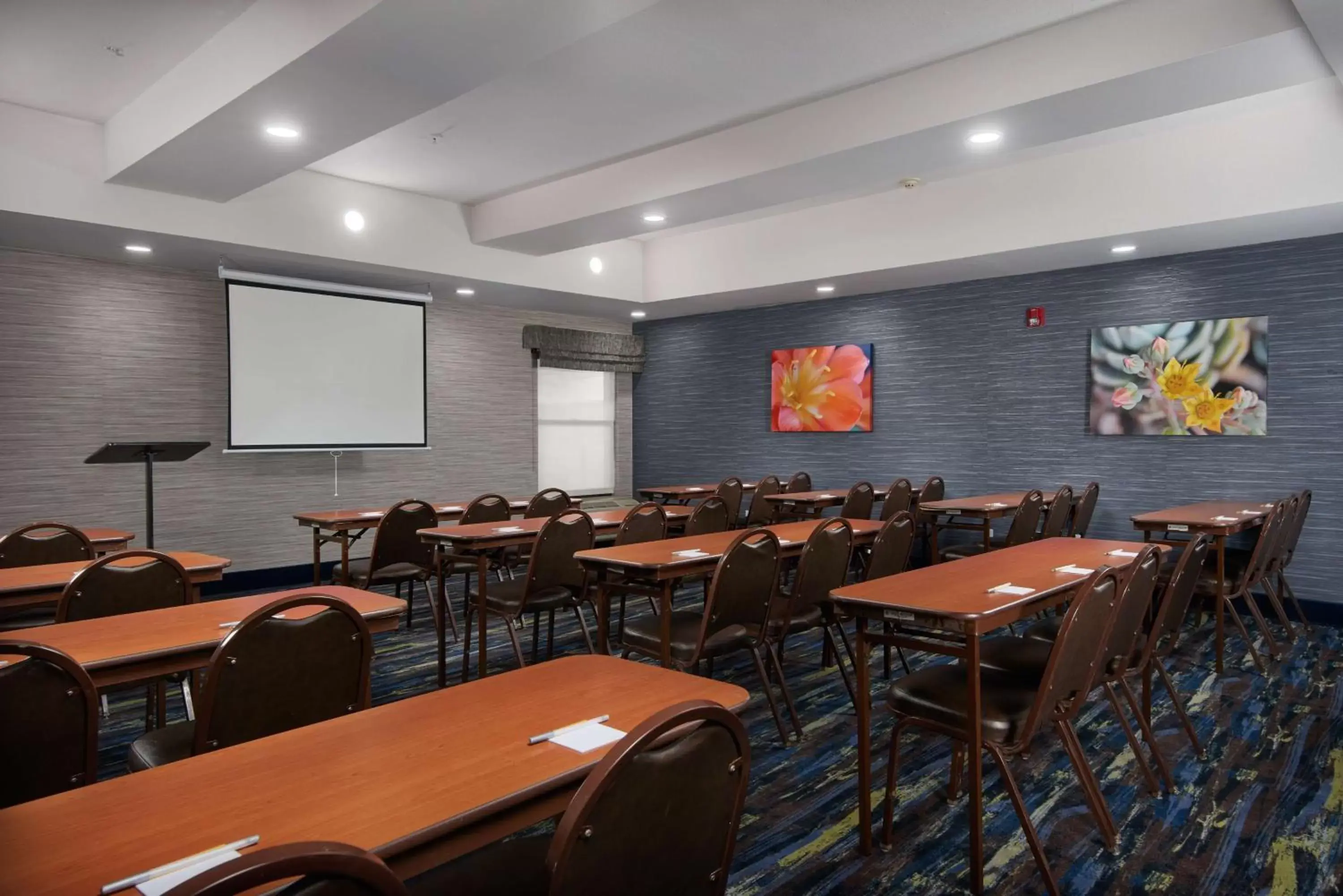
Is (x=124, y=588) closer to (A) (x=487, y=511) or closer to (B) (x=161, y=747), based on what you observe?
(B) (x=161, y=747)

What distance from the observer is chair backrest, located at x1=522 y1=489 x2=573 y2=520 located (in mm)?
5457

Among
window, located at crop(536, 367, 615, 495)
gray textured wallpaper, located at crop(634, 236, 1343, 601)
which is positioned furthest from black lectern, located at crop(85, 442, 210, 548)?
gray textured wallpaper, located at crop(634, 236, 1343, 601)

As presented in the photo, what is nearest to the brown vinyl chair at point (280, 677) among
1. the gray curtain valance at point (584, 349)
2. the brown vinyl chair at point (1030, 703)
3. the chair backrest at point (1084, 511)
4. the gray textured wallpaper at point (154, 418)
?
the brown vinyl chair at point (1030, 703)

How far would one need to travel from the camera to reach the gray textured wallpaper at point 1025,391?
5668 mm

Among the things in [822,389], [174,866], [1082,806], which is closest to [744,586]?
[1082,806]

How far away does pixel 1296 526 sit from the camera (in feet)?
16.5

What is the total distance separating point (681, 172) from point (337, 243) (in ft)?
9.15

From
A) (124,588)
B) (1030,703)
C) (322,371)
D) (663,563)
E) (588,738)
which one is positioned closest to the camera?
(588,738)

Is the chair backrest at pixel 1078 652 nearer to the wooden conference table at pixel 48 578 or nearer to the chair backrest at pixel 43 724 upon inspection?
the chair backrest at pixel 43 724

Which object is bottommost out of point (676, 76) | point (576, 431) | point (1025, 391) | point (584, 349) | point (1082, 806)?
point (1082, 806)

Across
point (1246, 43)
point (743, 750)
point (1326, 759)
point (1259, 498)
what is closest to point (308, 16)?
point (743, 750)

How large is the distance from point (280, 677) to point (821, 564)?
220 cm

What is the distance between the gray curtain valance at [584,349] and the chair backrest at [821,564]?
5.73 metres

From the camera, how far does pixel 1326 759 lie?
3135mm
